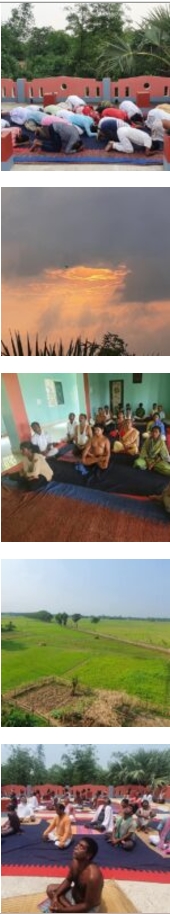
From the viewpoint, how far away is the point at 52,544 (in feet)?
8.68

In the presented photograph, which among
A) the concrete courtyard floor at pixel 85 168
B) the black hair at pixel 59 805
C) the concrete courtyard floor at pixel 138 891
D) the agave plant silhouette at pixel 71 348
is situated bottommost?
the concrete courtyard floor at pixel 138 891

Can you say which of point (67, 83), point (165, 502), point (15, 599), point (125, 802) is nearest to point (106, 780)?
point (125, 802)

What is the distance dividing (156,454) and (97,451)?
0.50ft

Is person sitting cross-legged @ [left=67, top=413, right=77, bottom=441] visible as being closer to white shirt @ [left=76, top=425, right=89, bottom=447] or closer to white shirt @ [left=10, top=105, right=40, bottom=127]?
white shirt @ [left=76, top=425, right=89, bottom=447]

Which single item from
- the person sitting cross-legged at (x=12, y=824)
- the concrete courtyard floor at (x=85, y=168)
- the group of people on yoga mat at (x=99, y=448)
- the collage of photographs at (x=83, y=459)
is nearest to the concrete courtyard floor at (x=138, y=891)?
the collage of photographs at (x=83, y=459)

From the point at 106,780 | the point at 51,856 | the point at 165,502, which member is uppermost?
the point at 165,502

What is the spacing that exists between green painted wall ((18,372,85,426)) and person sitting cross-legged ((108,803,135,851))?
1.03m

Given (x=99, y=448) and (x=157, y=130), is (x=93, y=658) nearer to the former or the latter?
(x=99, y=448)

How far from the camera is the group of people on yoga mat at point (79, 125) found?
2658 millimetres

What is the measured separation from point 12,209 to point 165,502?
2.74ft

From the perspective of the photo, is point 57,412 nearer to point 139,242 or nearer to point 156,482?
point 156,482

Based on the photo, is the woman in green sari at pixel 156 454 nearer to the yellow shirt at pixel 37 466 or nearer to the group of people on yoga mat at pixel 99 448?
the group of people on yoga mat at pixel 99 448

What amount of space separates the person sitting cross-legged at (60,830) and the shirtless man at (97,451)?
90 cm

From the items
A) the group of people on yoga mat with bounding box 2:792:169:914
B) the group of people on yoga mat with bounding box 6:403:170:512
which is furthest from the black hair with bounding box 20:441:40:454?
the group of people on yoga mat with bounding box 2:792:169:914
